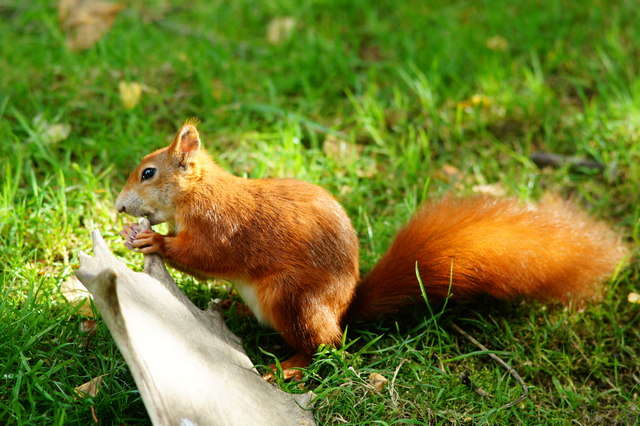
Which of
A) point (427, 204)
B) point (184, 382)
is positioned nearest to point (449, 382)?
point (427, 204)

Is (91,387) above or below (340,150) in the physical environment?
below

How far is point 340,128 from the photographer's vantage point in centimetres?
310

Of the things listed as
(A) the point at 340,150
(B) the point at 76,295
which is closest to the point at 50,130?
(B) the point at 76,295

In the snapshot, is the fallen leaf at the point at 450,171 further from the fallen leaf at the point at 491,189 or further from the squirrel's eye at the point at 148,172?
the squirrel's eye at the point at 148,172

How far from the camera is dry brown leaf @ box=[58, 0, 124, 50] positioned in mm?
3398

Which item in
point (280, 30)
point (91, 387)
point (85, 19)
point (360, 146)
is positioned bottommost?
point (91, 387)

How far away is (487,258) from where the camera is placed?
79.3 inches

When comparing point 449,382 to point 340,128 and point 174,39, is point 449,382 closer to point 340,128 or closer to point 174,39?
point 340,128

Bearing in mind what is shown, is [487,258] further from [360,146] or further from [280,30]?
[280,30]

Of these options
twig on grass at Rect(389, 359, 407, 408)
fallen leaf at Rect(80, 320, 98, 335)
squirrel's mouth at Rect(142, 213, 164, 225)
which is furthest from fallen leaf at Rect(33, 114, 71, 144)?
twig on grass at Rect(389, 359, 407, 408)

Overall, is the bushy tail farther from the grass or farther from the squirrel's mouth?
the squirrel's mouth

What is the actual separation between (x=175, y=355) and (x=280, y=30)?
2.40m

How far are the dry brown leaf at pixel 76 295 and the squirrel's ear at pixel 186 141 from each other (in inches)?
20.1

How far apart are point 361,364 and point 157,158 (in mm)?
855
